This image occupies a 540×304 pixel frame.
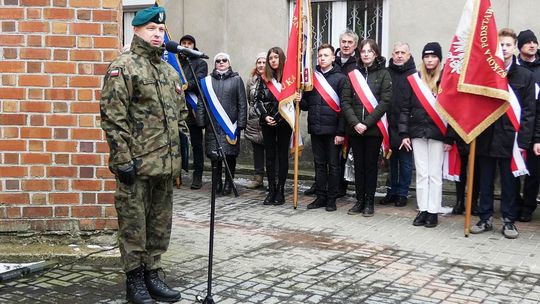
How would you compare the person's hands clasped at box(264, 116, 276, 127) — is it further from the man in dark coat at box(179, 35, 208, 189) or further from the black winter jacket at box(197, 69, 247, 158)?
the man in dark coat at box(179, 35, 208, 189)

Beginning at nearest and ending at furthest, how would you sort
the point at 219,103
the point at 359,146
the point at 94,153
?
the point at 94,153, the point at 359,146, the point at 219,103

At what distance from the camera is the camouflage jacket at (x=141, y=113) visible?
4.56 metres

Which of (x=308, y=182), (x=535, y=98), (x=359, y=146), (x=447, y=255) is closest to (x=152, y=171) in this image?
(x=447, y=255)

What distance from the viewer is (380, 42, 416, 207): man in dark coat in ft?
26.8

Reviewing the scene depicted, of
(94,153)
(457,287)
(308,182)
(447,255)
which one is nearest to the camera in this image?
(457,287)

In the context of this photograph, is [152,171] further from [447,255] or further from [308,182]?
[308,182]

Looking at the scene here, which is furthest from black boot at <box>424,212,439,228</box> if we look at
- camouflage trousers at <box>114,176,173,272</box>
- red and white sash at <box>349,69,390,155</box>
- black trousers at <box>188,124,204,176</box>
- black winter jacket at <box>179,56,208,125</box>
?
black winter jacket at <box>179,56,208,125</box>

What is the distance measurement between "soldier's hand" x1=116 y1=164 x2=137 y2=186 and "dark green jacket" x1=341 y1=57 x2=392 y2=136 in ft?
12.1

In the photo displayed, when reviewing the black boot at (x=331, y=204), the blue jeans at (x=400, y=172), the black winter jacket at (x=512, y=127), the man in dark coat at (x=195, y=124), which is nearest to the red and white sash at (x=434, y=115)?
the black winter jacket at (x=512, y=127)

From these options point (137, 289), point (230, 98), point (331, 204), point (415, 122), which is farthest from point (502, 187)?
point (137, 289)

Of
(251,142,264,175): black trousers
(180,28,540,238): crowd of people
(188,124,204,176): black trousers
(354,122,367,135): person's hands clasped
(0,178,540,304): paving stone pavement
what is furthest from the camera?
(188,124,204,176): black trousers

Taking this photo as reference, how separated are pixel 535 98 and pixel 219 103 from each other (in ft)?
13.0

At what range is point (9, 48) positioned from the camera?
5547 millimetres

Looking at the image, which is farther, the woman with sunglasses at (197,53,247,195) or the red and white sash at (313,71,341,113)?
the woman with sunglasses at (197,53,247,195)
